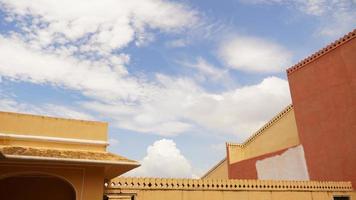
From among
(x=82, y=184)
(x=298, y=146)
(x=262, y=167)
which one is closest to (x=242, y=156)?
(x=262, y=167)

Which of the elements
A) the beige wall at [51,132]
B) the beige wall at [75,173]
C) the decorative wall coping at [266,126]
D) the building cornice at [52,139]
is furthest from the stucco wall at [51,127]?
the decorative wall coping at [266,126]

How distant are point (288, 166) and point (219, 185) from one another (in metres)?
6.36

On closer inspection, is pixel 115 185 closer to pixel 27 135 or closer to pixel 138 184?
pixel 138 184

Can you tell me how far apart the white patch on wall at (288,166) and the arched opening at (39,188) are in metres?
9.74

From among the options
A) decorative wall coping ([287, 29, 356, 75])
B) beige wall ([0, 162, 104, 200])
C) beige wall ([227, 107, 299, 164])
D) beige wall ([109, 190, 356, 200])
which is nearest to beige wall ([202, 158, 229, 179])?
beige wall ([227, 107, 299, 164])

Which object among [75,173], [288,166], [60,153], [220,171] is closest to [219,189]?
[75,173]

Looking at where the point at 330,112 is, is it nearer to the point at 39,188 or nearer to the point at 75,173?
the point at 75,173

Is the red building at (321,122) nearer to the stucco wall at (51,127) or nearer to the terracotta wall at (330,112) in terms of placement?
the terracotta wall at (330,112)

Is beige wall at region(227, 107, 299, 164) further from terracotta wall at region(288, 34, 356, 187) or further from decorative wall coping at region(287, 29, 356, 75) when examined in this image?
decorative wall coping at region(287, 29, 356, 75)

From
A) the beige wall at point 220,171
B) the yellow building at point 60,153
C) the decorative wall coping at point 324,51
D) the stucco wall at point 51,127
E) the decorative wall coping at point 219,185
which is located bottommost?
the decorative wall coping at point 219,185

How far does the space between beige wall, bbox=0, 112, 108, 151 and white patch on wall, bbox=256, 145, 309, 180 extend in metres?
9.47

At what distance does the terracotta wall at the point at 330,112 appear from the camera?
13.0 meters

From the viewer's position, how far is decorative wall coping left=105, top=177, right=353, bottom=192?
892 centimetres

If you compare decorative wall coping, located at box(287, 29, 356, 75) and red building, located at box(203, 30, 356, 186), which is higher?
decorative wall coping, located at box(287, 29, 356, 75)
